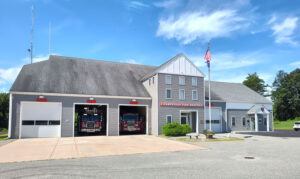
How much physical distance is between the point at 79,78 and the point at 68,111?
5.13 m

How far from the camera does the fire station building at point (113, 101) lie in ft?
73.8

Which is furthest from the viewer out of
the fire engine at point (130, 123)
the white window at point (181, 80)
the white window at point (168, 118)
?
the white window at point (181, 80)

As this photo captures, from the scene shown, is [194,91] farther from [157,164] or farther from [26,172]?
[26,172]

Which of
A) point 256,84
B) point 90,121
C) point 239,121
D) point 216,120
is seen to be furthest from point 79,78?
point 256,84

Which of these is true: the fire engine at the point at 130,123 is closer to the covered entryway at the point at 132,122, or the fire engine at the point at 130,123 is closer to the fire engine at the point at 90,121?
the covered entryway at the point at 132,122

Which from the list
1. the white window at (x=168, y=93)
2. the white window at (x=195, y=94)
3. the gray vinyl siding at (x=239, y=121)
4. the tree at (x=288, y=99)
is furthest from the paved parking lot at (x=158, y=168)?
the tree at (x=288, y=99)

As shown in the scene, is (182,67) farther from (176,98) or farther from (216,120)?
(216,120)

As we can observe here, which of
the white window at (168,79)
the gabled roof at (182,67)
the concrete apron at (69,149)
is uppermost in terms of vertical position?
the gabled roof at (182,67)

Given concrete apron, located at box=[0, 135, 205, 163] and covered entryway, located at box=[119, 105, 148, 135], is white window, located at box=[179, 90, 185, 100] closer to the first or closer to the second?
covered entryway, located at box=[119, 105, 148, 135]

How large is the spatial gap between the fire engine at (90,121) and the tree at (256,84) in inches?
2494

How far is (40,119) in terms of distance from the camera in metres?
22.6

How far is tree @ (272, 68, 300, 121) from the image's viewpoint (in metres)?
68.4

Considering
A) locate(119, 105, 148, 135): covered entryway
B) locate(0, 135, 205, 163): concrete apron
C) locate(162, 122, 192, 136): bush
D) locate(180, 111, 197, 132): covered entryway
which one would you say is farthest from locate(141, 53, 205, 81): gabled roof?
locate(0, 135, 205, 163): concrete apron

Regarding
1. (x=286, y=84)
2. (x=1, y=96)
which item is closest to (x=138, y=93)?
(x=1, y=96)
